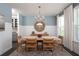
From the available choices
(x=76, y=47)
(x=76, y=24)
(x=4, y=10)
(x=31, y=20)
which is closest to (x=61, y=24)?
(x=31, y=20)

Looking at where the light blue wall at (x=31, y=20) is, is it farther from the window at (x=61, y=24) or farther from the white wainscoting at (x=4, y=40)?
the white wainscoting at (x=4, y=40)

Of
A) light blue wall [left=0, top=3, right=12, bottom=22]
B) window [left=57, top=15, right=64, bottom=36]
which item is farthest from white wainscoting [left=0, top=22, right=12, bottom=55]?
window [left=57, top=15, right=64, bottom=36]

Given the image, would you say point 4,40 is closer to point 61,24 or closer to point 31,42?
point 31,42

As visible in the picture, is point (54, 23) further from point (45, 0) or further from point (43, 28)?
point (45, 0)

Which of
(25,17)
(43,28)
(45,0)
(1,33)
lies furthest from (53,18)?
(45,0)

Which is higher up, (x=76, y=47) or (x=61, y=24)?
(x=61, y=24)

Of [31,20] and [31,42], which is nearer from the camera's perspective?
[31,42]

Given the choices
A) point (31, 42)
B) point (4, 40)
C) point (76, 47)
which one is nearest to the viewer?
point (76, 47)

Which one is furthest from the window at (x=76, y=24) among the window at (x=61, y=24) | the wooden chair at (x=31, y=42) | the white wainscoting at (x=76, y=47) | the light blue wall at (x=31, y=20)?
the light blue wall at (x=31, y=20)

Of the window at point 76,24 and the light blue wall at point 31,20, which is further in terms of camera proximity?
the light blue wall at point 31,20

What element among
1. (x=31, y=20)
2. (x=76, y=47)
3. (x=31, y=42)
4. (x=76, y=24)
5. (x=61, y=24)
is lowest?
(x=76, y=47)

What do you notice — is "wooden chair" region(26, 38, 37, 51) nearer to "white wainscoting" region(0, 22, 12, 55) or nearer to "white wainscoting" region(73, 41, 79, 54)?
"white wainscoting" region(0, 22, 12, 55)

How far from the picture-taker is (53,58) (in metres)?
1.02

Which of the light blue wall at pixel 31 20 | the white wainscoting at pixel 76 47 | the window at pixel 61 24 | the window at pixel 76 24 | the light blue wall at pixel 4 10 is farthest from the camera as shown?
the light blue wall at pixel 31 20
